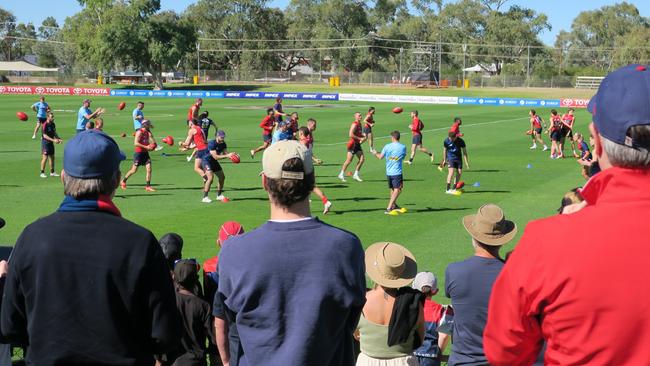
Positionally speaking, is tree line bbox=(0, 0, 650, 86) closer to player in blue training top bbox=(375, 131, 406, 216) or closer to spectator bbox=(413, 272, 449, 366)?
player in blue training top bbox=(375, 131, 406, 216)

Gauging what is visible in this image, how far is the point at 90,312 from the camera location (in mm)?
3508

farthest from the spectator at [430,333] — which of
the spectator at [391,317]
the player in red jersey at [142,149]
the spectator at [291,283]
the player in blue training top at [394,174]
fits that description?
the player in red jersey at [142,149]

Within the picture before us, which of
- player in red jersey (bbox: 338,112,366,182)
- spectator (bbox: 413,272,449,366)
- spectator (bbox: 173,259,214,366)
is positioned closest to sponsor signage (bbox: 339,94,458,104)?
player in red jersey (bbox: 338,112,366,182)

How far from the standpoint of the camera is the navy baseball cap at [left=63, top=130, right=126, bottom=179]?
3678mm

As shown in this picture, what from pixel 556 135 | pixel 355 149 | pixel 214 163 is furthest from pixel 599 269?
pixel 556 135

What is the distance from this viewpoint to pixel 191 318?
20.3 feet

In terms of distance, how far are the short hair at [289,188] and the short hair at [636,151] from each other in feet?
5.15

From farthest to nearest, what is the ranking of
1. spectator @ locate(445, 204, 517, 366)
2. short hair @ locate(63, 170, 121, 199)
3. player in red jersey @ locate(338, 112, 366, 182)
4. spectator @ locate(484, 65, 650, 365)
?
player in red jersey @ locate(338, 112, 366, 182)
spectator @ locate(445, 204, 517, 366)
short hair @ locate(63, 170, 121, 199)
spectator @ locate(484, 65, 650, 365)

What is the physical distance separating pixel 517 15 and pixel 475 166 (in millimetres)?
105231

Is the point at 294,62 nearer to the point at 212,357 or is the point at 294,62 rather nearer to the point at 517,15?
the point at 517,15

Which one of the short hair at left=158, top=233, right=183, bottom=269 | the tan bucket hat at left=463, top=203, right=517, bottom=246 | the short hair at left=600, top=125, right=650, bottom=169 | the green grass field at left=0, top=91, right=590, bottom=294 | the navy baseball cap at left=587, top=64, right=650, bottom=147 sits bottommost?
the green grass field at left=0, top=91, right=590, bottom=294

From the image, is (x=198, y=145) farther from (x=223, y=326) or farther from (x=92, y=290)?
(x=92, y=290)

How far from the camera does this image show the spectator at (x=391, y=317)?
17.0 ft

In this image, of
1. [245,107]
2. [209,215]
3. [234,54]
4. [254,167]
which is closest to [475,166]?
[254,167]
